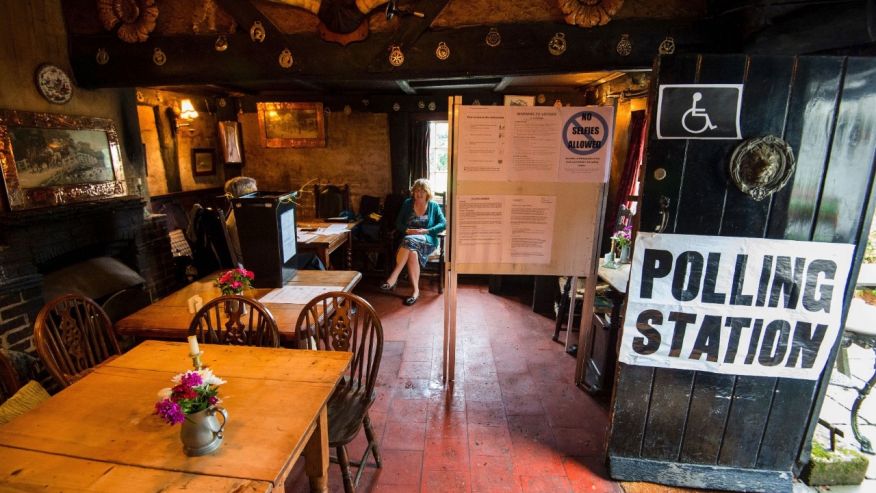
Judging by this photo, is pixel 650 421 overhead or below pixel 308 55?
below

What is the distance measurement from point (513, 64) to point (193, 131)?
5.12m

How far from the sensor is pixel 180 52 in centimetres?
264

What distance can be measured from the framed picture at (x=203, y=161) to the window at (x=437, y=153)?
338 cm

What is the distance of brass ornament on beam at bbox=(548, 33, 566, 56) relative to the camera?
7.63 ft

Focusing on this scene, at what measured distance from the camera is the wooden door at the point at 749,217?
1.59 metres

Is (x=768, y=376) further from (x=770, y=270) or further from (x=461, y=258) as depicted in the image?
(x=461, y=258)

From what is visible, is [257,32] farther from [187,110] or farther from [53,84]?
[187,110]

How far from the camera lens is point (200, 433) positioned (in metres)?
1.11

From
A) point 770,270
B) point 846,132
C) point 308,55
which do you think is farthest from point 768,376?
point 308,55

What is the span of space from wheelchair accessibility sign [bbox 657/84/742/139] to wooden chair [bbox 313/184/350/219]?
14.2ft

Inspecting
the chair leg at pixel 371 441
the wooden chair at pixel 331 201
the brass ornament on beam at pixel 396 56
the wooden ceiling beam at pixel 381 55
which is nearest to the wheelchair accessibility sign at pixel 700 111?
the wooden ceiling beam at pixel 381 55

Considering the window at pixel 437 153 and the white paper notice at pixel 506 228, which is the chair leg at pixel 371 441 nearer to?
the white paper notice at pixel 506 228

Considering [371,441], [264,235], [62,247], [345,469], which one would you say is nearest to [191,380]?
[345,469]

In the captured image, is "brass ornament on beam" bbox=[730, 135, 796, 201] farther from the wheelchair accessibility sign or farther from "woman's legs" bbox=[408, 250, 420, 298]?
"woman's legs" bbox=[408, 250, 420, 298]
